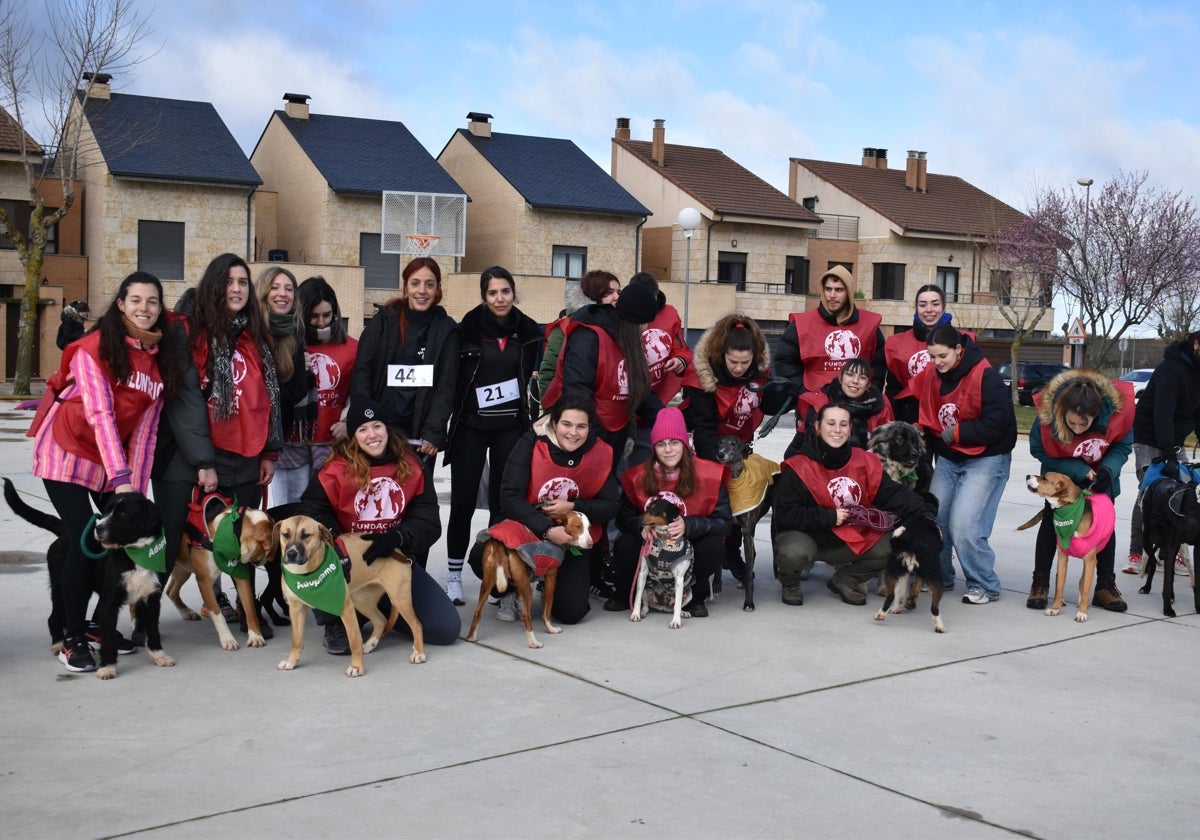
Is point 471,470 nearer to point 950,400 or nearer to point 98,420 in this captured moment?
point 98,420

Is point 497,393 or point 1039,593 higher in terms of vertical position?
point 497,393

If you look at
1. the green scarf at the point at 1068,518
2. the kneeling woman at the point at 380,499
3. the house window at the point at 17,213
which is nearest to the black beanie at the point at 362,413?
the kneeling woman at the point at 380,499

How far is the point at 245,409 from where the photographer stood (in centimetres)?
588

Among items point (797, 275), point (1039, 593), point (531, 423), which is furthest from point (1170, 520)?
point (797, 275)

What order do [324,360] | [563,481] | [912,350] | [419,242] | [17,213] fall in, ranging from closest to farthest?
[563,481], [324,360], [912,350], [17,213], [419,242]

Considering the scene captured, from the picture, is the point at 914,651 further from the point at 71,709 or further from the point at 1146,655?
the point at 71,709

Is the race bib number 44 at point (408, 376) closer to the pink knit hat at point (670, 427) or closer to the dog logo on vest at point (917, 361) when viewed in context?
the pink knit hat at point (670, 427)

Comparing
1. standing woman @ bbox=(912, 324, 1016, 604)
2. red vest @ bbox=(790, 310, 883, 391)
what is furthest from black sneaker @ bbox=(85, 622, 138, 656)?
standing woman @ bbox=(912, 324, 1016, 604)

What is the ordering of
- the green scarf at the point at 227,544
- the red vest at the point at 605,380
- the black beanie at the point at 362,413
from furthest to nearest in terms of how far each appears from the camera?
the red vest at the point at 605,380, the black beanie at the point at 362,413, the green scarf at the point at 227,544

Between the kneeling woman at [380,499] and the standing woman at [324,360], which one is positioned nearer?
the kneeling woman at [380,499]

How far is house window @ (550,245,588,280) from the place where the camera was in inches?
1566

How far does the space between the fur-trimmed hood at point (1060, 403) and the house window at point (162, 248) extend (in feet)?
102

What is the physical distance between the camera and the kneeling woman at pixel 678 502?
6805 mm

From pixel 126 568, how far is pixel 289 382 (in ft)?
4.30
